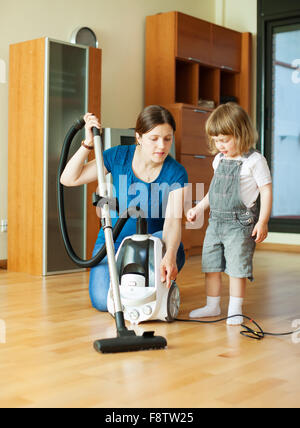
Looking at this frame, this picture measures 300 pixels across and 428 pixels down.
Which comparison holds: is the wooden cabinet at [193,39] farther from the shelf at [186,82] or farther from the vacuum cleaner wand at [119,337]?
the vacuum cleaner wand at [119,337]

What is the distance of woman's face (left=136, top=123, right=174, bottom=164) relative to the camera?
7.76 ft

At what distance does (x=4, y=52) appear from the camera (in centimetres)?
389

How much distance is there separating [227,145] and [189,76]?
2810 mm

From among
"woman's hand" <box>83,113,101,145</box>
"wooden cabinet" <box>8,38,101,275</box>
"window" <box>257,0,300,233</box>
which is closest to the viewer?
"woman's hand" <box>83,113,101,145</box>

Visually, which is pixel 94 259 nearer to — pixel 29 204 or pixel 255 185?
pixel 255 185

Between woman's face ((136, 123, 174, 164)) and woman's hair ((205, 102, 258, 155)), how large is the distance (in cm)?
18

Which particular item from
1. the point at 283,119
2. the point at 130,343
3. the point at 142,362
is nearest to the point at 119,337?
the point at 130,343

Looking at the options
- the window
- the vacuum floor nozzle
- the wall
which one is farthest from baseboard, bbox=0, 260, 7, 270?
the window

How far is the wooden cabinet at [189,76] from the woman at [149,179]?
2154 millimetres

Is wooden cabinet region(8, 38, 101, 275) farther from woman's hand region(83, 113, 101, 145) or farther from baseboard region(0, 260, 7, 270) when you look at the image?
woman's hand region(83, 113, 101, 145)

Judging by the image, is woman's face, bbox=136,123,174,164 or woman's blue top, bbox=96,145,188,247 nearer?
woman's face, bbox=136,123,174,164

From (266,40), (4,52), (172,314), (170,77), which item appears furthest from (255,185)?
(266,40)

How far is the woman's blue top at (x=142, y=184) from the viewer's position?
2504 millimetres
